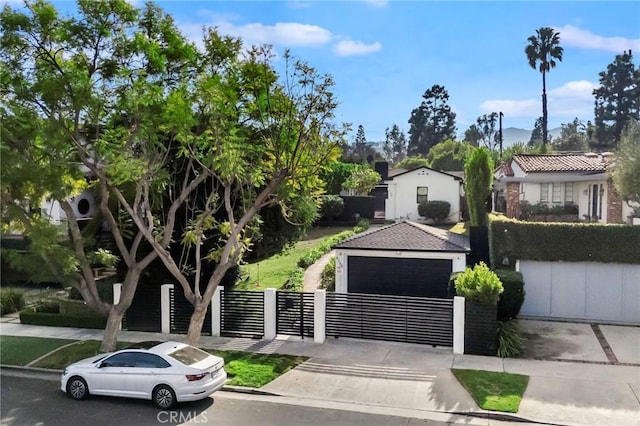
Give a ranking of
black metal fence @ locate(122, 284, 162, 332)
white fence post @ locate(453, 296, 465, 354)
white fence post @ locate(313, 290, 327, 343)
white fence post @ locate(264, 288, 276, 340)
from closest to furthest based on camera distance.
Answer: white fence post @ locate(453, 296, 465, 354) → white fence post @ locate(313, 290, 327, 343) → white fence post @ locate(264, 288, 276, 340) → black metal fence @ locate(122, 284, 162, 332)

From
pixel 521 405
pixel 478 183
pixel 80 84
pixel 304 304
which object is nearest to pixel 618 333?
pixel 521 405

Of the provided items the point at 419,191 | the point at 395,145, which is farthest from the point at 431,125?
the point at 419,191

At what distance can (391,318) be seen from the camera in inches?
631

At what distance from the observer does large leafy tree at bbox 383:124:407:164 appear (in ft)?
424

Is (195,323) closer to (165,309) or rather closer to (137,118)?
(165,309)

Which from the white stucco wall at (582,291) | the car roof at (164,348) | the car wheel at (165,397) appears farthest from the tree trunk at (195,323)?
the white stucco wall at (582,291)

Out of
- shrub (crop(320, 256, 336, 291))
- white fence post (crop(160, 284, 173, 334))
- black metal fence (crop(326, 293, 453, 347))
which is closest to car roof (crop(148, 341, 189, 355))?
black metal fence (crop(326, 293, 453, 347))

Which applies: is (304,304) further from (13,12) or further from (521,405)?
(13,12)

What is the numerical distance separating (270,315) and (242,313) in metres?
1.03

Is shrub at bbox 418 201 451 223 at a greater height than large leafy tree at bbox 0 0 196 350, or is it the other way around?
large leafy tree at bbox 0 0 196 350

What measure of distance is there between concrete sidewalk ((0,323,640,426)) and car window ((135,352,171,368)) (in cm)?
250

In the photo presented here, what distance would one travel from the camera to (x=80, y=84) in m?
12.9

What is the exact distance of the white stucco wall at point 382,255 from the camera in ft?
61.7

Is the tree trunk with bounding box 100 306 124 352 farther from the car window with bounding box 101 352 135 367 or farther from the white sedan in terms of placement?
the car window with bounding box 101 352 135 367
